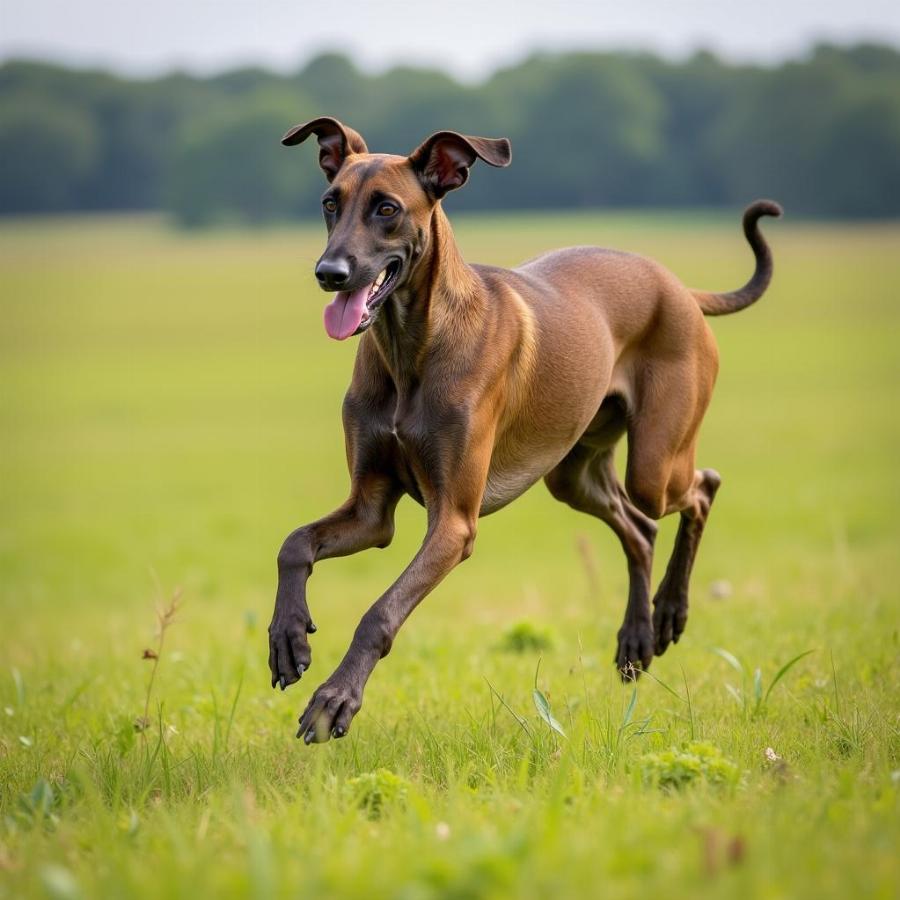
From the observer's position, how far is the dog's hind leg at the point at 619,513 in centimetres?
712

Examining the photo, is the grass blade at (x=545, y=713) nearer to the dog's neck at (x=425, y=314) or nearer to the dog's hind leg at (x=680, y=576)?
the dog's neck at (x=425, y=314)

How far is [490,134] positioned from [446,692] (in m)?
62.4

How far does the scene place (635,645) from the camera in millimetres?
7090

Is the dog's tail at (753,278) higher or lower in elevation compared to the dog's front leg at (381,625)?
higher

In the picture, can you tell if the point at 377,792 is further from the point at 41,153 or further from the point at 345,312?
the point at 41,153

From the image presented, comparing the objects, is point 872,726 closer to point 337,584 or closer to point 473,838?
point 473,838

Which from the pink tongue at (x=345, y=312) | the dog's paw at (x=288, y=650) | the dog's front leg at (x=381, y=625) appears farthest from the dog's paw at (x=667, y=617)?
the pink tongue at (x=345, y=312)

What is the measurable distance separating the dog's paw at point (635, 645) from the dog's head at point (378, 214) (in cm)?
254

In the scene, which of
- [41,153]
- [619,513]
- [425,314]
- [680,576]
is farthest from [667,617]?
[41,153]

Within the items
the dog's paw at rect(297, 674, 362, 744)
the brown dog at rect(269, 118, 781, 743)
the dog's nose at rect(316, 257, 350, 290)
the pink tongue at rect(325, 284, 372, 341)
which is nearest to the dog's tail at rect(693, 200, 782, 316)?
the brown dog at rect(269, 118, 781, 743)

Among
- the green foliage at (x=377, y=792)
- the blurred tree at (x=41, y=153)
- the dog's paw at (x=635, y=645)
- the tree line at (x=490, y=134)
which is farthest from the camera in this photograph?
the tree line at (x=490, y=134)

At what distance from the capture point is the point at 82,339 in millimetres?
46125

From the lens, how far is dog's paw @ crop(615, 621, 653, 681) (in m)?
7.05

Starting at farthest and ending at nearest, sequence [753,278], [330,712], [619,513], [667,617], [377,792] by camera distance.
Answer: [753,278] < [619,513] < [667,617] < [330,712] < [377,792]
